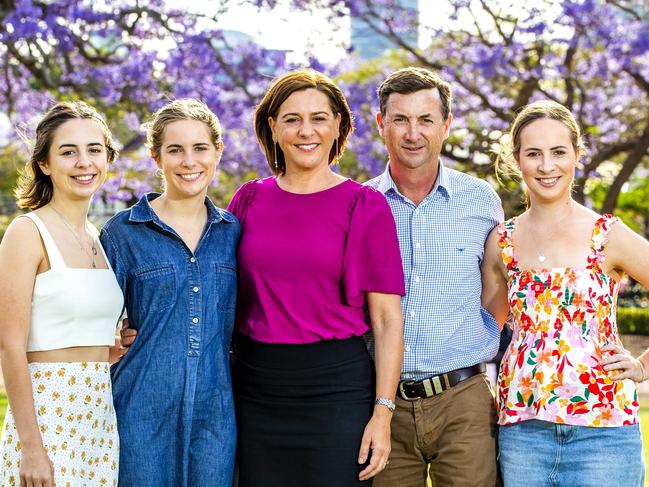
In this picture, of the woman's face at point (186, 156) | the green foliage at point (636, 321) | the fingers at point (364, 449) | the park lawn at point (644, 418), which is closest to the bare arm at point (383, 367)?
the fingers at point (364, 449)

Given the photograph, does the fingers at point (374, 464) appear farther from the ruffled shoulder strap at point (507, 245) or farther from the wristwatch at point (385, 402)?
the ruffled shoulder strap at point (507, 245)

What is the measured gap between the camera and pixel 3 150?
2172cm

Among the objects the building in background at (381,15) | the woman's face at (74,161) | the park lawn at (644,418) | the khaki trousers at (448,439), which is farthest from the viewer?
the building in background at (381,15)

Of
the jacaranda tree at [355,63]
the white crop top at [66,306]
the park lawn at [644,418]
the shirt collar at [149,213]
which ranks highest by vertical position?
the jacaranda tree at [355,63]

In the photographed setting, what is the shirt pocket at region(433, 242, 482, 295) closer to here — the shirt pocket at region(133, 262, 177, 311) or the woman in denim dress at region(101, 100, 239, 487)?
the woman in denim dress at region(101, 100, 239, 487)

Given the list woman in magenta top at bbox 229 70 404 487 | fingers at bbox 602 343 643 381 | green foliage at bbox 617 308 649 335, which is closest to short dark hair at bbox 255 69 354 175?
woman in magenta top at bbox 229 70 404 487

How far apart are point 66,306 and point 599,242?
2023 millimetres

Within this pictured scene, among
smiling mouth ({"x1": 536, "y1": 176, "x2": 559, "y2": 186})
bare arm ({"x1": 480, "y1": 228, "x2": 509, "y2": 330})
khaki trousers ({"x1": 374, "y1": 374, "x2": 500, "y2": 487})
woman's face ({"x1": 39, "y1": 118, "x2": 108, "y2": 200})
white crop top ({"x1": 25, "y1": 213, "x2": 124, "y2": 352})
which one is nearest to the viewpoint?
white crop top ({"x1": 25, "y1": 213, "x2": 124, "y2": 352})

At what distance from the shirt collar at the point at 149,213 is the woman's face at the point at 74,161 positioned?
0.19m

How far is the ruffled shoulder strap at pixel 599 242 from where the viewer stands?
359cm

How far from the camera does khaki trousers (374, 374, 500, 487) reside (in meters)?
3.84

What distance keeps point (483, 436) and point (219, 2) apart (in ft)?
22.7

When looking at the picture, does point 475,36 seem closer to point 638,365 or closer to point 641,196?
point 638,365

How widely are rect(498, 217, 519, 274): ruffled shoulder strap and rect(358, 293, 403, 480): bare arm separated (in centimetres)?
49
